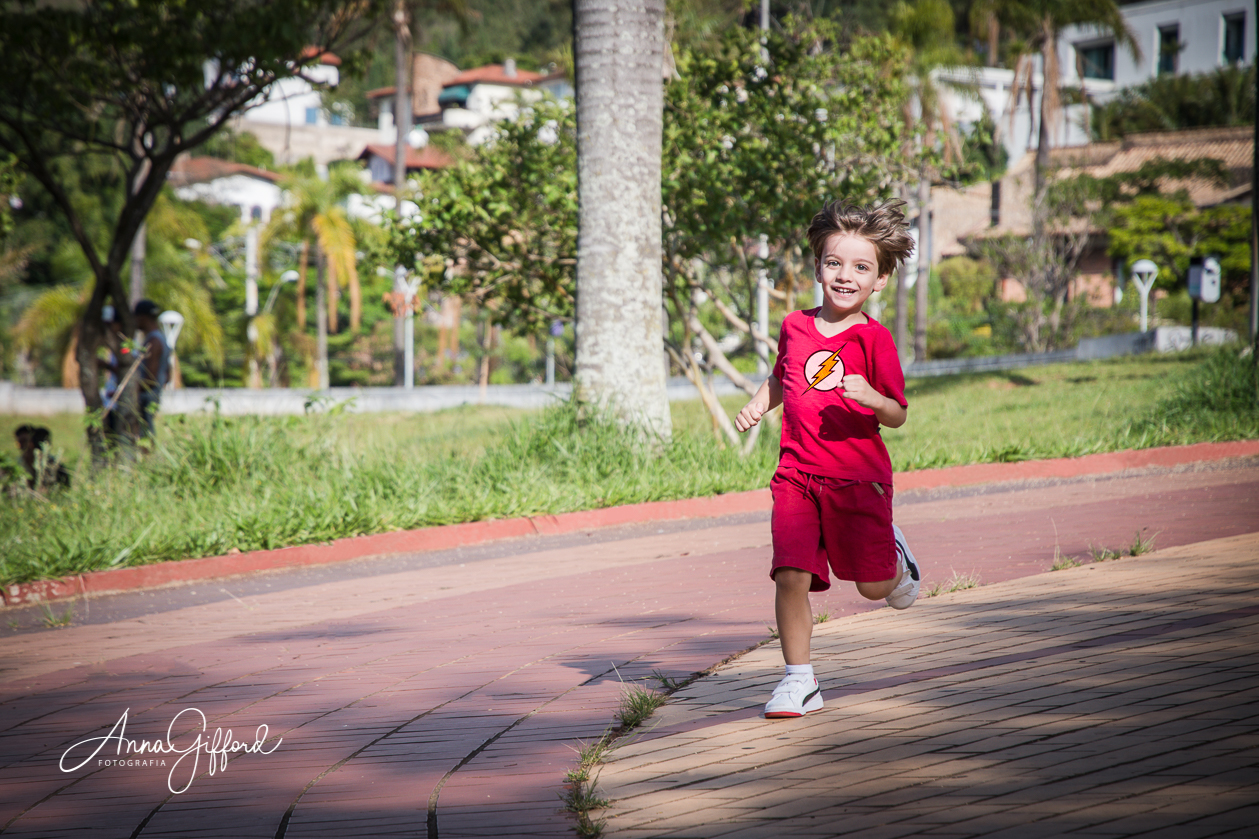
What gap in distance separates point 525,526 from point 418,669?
3373 mm

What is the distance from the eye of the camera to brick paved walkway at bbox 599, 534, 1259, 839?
264 cm

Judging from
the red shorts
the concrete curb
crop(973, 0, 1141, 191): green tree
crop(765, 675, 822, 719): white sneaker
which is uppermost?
crop(973, 0, 1141, 191): green tree

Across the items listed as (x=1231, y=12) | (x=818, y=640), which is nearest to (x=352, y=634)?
(x=818, y=640)

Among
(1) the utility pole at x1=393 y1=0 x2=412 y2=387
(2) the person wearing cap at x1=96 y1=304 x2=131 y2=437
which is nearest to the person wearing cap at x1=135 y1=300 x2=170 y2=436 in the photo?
(2) the person wearing cap at x1=96 y1=304 x2=131 y2=437

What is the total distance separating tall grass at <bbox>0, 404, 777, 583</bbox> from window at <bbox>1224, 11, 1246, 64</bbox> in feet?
204

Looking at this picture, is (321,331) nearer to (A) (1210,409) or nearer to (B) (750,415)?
(A) (1210,409)

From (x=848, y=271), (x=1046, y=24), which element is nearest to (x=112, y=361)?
(x=848, y=271)

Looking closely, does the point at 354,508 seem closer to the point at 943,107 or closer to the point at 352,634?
the point at 352,634

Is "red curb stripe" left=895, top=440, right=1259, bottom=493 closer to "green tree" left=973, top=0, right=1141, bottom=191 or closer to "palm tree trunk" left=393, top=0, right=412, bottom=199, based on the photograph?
"green tree" left=973, top=0, right=1141, bottom=191

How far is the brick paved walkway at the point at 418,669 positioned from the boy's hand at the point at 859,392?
0.98 meters

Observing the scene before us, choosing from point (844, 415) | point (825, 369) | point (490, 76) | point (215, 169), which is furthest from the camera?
point (490, 76)

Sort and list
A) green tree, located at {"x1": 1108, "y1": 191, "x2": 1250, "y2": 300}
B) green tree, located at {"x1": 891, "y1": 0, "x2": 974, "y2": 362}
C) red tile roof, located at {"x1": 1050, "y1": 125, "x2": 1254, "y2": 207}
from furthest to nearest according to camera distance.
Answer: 1. red tile roof, located at {"x1": 1050, "y1": 125, "x2": 1254, "y2": 207}
2. green tree, located at {"x1": 1108, "y1": 191, "x2": 1250, "y2": 300}
3. green tree, located at {"x1": 891, "y1": 0, "x2": 974, "y2": 362}

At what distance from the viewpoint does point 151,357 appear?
11.4 metres
